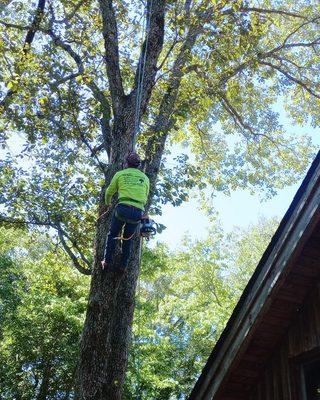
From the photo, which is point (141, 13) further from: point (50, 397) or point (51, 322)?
point (50, 397)

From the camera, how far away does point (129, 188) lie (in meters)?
6.05

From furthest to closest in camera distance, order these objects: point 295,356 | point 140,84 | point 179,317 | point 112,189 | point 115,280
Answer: point 179,317
point 140,84
point 112,189
point 115,280
point 295,356

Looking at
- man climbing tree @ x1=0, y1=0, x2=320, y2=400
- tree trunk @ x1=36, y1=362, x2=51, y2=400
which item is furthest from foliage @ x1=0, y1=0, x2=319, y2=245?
tree trunk @ x1=36, y1=362, x2=51, y2=400

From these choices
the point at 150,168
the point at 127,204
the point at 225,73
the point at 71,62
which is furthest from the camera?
the point at 71,62

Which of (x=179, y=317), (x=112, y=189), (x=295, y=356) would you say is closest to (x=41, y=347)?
(x=179, y=317)

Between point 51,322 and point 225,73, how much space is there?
34.6ft

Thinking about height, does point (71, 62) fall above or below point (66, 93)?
above

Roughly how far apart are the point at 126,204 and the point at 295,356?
2816mm

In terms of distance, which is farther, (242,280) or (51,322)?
(242,280)

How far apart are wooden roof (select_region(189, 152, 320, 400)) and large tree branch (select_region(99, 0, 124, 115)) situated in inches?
151

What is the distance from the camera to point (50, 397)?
15602mm

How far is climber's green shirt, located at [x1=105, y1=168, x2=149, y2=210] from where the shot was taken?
19.7 feet

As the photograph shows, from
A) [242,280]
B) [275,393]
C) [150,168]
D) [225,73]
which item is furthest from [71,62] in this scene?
[242,280]

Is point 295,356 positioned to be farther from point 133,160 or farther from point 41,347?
point 41,347
